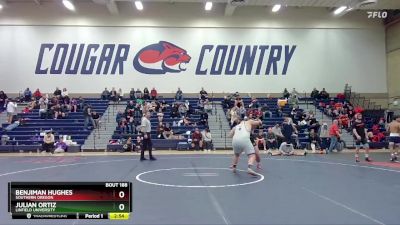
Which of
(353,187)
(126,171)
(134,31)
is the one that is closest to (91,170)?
(126,171)

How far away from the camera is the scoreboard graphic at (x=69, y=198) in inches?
149

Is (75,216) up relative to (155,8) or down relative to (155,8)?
down

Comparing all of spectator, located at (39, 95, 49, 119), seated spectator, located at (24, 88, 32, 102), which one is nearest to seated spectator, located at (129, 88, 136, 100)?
spectator, located at (39, 95, 49, 119)

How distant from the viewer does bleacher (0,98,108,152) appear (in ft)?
72.0

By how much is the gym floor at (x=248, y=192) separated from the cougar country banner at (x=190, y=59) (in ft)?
57.3

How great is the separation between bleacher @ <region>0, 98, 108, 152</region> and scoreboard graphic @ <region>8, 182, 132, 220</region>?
19.0 m

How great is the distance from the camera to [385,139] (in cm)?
2342

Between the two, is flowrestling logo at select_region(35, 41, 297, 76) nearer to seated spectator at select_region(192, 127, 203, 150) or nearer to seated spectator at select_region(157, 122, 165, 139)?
seated spectator at select_region(157, 122, 165, 139)

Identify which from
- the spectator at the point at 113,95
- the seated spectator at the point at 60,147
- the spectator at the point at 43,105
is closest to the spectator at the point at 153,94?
the spectator at the point at 113,95

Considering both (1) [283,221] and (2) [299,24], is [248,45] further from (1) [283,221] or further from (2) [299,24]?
(1) [283,221]

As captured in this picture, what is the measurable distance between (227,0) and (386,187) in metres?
19.3

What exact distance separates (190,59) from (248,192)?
22998 millimetres

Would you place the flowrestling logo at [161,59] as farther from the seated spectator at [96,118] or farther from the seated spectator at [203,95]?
the seated spectator at [96,118]

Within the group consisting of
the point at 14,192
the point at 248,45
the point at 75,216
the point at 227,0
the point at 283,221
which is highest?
the point at 227,0
